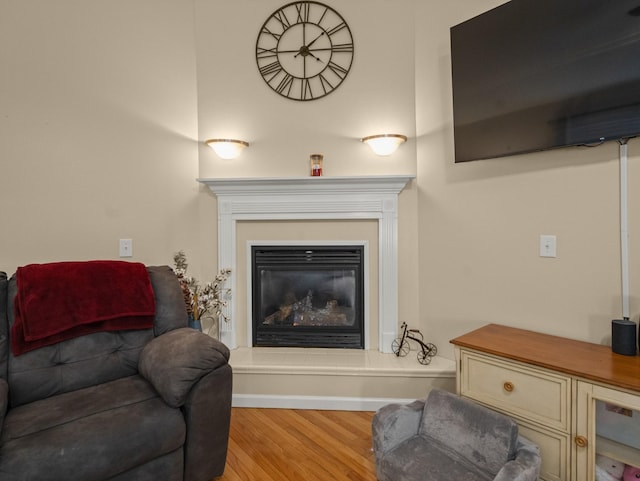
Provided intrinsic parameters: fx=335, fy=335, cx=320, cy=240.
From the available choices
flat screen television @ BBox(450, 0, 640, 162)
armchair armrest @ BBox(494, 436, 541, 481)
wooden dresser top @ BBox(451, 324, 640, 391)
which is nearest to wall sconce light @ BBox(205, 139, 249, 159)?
flat screen television @ BBox(450, 0, 640, 162)

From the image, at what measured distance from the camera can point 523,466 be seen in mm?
1218

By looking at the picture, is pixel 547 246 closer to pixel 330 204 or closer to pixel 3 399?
pixel 330 204

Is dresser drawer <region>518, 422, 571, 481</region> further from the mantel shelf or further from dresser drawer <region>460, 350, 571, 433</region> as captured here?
the mantel shelf

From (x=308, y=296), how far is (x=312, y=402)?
76cm

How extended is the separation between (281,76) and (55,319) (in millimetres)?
2095

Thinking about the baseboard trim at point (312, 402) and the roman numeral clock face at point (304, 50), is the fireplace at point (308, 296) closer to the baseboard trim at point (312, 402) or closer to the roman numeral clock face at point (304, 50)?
the baseboard trim at point (312, 402)

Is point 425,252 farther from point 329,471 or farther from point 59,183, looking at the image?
point 59,183

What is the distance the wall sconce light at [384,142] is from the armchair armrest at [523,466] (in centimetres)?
181

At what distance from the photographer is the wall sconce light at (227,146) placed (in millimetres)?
2408

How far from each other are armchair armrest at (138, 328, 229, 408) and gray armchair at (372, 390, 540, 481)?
81cm

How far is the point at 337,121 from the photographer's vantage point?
8.19ft

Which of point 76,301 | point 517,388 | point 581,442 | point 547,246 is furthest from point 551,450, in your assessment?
point 76,301

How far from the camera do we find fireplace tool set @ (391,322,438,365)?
229 centimetres

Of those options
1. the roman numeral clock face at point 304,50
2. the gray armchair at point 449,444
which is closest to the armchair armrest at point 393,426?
the gray armchair at point 449,444
